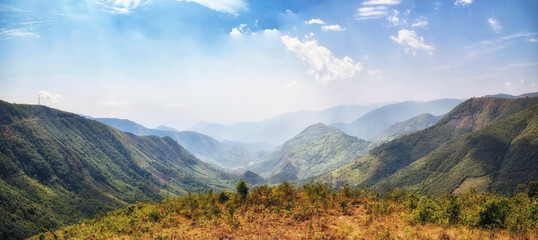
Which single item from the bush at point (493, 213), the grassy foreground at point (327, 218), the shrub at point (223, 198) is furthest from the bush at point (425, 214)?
the shrub at point (223, 198)

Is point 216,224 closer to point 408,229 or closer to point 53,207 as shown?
point 408,229

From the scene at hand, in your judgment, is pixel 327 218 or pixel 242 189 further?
pixel 242 189

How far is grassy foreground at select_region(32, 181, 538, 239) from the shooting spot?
1384 centimetres

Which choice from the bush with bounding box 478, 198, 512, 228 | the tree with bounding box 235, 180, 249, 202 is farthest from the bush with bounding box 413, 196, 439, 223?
the tree with bounding box 235, 180, 249, 202

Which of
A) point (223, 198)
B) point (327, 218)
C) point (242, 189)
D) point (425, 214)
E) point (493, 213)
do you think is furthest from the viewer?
point (223, 198)

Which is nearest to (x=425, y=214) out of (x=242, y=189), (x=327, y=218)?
(x=327, y=218)

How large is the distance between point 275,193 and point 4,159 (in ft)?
846

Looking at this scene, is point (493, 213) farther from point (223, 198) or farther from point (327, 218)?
point (223, 198)

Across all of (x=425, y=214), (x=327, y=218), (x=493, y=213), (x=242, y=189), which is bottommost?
(x=327, y=218)

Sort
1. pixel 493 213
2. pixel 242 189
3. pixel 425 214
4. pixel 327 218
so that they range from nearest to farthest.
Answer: pixel 493 213
pixel 425 214
pixel 327 218
pixel 242 189

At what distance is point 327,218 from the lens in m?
17.1

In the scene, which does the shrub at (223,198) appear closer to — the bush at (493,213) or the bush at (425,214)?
the bush at (425,214)

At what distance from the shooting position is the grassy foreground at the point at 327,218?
1384 centimetres

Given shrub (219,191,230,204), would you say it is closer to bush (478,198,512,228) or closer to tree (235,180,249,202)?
tree (235,180,249,202)
